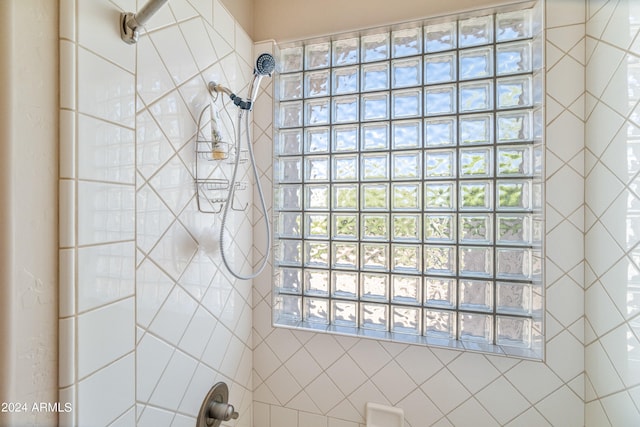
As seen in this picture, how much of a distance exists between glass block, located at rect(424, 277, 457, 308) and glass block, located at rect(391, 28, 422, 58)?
0.93m

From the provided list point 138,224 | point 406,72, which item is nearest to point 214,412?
point 138,224

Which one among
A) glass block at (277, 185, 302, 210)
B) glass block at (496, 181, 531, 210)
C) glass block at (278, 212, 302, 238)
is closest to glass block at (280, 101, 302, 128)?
glass block at (277, 185, 302, 210)

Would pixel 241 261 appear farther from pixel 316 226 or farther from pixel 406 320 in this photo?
pixel 406 320

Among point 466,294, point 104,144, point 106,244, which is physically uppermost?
point 104,144

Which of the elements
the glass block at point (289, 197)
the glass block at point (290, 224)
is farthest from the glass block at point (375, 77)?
the glass block at point (290, 224)

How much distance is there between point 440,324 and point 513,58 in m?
1.06

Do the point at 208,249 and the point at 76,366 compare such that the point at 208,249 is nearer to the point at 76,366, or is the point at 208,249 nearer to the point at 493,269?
the point at 76,366

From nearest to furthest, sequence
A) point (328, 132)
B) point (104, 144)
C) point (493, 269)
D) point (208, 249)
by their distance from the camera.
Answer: point (104, 144)
point (208, 249)
point (493, 269)
point (328, 132)

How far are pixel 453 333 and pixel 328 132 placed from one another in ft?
3.19

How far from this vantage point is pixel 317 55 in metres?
1.25

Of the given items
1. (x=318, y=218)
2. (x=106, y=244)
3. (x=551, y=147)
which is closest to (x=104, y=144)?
(x=106, y=244)

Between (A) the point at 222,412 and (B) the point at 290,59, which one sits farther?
(B) the point at 290,59

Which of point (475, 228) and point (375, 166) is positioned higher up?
point (375, 166)

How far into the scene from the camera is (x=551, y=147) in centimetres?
96
